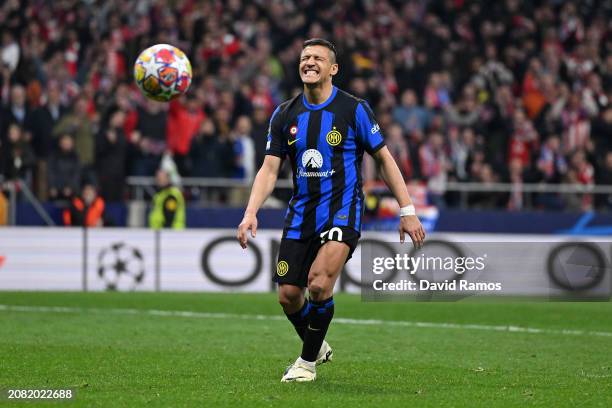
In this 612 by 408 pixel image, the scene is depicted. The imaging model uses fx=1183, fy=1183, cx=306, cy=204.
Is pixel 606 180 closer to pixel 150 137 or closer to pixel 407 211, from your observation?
pixel 150 137

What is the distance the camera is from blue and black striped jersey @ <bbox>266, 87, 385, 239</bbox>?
7.78 meters

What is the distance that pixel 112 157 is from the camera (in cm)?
1914

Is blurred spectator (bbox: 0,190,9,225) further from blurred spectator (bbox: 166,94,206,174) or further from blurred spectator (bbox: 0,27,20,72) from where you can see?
blurred spectator (bbox: 166,94,206,174)

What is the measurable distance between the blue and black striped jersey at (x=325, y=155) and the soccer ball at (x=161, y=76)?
12.5 feet

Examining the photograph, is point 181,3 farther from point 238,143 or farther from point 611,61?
point 611,61

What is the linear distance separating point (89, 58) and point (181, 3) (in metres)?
2.45

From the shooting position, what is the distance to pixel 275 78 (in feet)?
70.9

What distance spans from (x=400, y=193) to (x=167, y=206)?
36.9 ft

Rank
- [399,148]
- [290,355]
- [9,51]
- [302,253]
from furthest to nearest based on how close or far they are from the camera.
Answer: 1. [9,51]
2. [399,148]
3. [290,355]
4. [302,253]

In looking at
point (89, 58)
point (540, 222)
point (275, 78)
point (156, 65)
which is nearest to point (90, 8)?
point (89, 58)

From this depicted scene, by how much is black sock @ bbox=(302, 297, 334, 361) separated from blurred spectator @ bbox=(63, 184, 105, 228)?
10943 mm

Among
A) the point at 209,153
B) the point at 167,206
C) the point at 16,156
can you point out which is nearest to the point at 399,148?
the point at 209,153

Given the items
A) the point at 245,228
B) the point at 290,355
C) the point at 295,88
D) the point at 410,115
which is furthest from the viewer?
the point at 410,115

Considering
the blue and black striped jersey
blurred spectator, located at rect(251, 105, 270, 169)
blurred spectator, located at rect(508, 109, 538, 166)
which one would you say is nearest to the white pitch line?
the blue and black striped jersey
